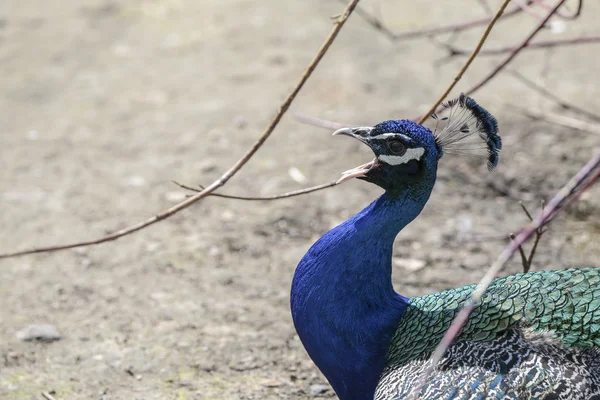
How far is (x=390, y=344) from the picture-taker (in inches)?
112

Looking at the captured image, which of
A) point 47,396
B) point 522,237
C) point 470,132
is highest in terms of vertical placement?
point 522,237

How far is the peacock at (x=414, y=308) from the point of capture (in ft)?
8.34

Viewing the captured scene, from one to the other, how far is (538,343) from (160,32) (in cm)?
551

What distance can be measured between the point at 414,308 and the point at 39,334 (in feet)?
5.70

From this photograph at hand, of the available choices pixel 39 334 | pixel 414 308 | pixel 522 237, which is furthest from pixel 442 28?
pixel 522 237

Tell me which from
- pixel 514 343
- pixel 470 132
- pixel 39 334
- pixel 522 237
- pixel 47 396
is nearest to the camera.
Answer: pixel 522 237

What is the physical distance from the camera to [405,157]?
2752 mm

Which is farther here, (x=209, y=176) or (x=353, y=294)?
(x=209, y=176)

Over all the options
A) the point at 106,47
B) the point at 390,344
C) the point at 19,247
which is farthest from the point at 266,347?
the point at 106,47

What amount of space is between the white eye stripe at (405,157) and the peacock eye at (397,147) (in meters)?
0.01

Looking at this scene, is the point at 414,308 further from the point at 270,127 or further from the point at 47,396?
the point at 47,396

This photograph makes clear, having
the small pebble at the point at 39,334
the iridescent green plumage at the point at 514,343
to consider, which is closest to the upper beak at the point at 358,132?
the iridescent green plumage at the point at 514,343

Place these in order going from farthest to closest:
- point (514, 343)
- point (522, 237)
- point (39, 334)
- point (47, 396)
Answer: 1. point (39, 334)
2. point (47, 396)
3. point (514, 343)
4. point (522, 237)

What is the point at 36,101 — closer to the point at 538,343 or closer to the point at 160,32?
the point at 160,32
